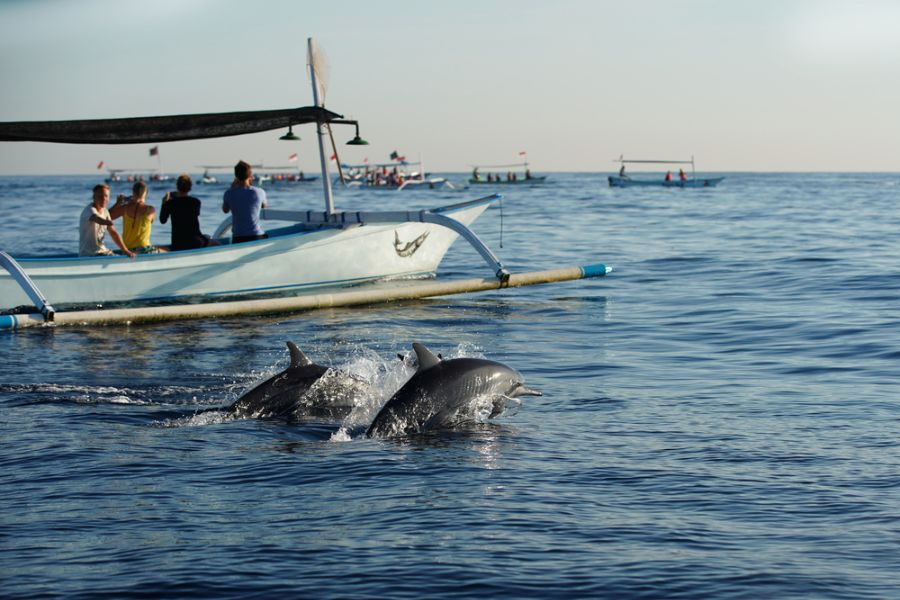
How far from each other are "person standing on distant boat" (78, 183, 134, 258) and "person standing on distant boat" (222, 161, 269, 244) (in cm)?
182

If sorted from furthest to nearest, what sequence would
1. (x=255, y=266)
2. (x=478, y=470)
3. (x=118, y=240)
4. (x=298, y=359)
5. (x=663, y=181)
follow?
(x=663, y=181)
(x=255, y=266)
(x=118, y=240)
(x=298, y=359)
(x=478, y=470)

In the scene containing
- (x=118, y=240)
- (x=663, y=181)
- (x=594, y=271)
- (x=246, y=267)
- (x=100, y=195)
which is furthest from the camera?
(x=663, y=181)

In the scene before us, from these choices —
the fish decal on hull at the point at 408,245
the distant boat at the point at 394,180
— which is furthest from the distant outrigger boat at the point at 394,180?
the fish decal on hull at the point at 408,245

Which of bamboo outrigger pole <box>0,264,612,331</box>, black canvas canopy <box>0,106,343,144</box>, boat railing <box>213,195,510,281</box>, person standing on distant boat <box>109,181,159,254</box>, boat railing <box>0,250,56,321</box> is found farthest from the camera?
boat railing <box>213,195,510,281</box>

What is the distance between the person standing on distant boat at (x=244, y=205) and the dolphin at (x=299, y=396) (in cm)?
831

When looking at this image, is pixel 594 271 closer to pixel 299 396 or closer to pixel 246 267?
pixel 246 267

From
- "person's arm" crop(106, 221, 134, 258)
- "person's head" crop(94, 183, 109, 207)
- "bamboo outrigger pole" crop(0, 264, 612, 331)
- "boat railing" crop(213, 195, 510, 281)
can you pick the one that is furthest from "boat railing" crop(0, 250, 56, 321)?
"boat railing" crop(213, 195, 510, 281)

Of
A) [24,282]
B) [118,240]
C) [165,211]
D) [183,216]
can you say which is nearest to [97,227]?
[118,240]

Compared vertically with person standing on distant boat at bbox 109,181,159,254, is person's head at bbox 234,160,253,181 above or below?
above

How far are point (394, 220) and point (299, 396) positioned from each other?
9721mm

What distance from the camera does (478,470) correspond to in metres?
8.72

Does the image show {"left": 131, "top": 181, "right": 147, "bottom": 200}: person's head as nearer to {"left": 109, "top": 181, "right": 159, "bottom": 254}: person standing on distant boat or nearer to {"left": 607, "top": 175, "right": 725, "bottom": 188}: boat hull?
{"left": 109, "top": 181, "right": 159, "bottom": 254}: person standing on distant boat

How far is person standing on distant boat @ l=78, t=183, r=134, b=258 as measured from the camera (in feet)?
59.0

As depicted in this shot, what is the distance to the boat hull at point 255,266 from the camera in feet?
58.7
